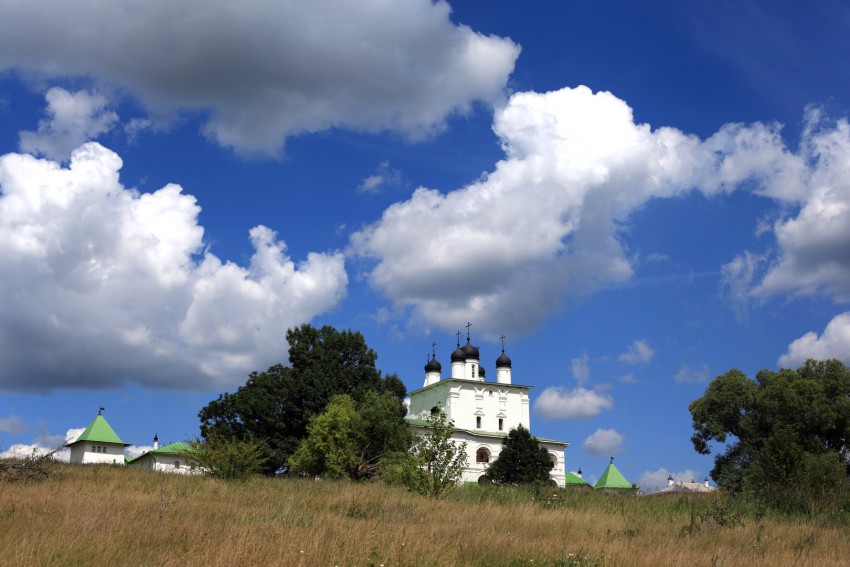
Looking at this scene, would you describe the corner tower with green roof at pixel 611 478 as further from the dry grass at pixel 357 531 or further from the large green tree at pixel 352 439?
the dry grass at pixel 357 531

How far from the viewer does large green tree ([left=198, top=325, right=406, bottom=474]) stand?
1826 inches

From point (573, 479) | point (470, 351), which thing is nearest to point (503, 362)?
point (470, 351)

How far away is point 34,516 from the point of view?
9.60 m

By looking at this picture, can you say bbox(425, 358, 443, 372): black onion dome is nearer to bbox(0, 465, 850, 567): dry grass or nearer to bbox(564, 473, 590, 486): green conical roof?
bbox(564, 473, 590, 486): green conical roof

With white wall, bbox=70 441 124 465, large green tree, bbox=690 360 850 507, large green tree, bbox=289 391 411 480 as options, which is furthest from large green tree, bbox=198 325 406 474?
white wall, bbox=70 441 124 465

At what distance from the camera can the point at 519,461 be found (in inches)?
2482

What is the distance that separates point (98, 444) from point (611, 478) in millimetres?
51918

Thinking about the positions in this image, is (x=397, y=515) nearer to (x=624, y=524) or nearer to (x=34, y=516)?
(x=624, y=524)

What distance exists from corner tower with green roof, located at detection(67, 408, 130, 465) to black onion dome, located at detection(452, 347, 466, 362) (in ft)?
115

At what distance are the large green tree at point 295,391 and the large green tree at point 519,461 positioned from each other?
696 inches

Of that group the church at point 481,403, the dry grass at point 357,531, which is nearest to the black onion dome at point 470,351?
the church at point 481,403

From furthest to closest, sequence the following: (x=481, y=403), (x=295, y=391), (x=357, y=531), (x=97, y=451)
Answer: (x=481, y=403) < (x=97, y=451) < (x=295, y=391) < (x=357, y=531)

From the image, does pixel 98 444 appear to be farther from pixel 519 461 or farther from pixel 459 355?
pixel 519 461

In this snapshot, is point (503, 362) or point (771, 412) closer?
point (771, 412)
